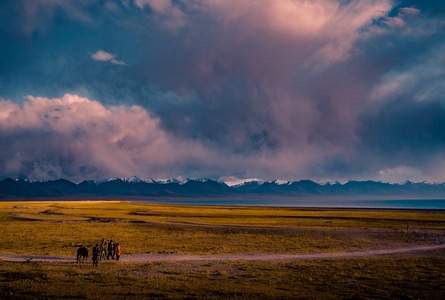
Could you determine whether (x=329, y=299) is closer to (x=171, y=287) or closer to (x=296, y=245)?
(x=171, y=287)

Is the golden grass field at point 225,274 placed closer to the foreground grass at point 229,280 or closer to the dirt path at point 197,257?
the foreground grass at point 229,280

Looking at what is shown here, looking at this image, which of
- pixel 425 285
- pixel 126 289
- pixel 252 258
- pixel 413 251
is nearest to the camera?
pixel 126 289

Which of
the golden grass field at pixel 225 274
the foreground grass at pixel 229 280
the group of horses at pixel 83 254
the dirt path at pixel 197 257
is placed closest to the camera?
the foreground grass at pixel 229 280

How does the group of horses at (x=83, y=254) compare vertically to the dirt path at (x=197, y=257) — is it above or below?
above

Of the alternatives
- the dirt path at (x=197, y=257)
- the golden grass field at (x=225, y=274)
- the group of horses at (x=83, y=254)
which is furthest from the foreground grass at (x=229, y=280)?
the dirt path at (x=197, y=257)

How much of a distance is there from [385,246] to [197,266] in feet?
93.3

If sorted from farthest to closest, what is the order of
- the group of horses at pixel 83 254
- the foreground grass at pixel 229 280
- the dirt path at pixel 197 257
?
the dirt path at pixel 197 257, the group of horses at pixel 83 254, the foreground grass at pixel 229 280

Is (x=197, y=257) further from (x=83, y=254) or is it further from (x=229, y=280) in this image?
(x=229, y=280)

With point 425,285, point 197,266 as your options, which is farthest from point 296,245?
point 425,285

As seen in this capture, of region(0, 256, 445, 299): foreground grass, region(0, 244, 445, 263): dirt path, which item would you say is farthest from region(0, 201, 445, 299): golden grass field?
region(0, 244, 445, 263): dirt path

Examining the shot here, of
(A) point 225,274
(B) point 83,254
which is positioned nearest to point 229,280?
(A) point 225,274

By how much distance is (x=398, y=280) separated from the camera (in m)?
29.4

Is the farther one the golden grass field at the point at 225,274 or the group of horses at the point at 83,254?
the group of horses at the point at 83,254

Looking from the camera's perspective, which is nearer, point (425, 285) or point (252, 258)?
point (425, 285)
